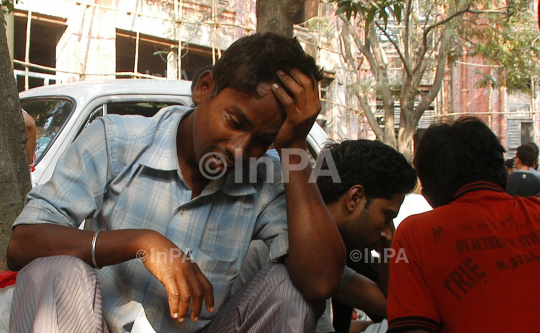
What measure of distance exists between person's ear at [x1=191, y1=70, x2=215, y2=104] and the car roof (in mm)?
1758

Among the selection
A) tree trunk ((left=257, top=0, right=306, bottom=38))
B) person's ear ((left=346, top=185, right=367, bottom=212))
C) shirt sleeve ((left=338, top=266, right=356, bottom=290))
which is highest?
tree trunk ((left=257, top=0, right=306, bottom=38))

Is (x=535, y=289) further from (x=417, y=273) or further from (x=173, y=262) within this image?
(x=173, y=262)

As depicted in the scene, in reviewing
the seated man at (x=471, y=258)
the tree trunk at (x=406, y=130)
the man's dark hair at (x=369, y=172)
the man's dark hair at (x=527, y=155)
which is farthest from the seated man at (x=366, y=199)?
the tree trunk at (x=406, y=130)

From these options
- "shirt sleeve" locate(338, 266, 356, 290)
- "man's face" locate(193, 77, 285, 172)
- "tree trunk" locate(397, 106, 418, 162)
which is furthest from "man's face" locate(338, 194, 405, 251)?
"tree trunk" locate(397, 106, 418, 162)

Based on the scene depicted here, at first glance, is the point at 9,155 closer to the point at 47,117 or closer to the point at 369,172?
the point at 47,117

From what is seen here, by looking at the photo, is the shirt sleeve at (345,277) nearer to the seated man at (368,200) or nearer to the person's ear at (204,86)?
the seated man at (368,200)

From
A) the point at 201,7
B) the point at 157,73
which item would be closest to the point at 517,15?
the point at 201,7

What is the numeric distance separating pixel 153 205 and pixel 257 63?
60 cm

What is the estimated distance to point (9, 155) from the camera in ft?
7.77

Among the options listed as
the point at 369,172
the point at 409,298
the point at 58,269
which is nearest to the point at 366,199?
the point at 369,172

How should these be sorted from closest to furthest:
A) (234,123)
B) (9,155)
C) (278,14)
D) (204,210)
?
(234,123), (204,210), (9,155), (278,14)

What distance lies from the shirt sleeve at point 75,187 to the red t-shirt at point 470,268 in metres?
1.03

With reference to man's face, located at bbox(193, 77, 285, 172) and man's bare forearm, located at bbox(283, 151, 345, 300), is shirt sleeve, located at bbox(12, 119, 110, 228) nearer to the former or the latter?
man's face, located at bbox(193, 77, 285, 172)

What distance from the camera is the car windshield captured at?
11.2ft
